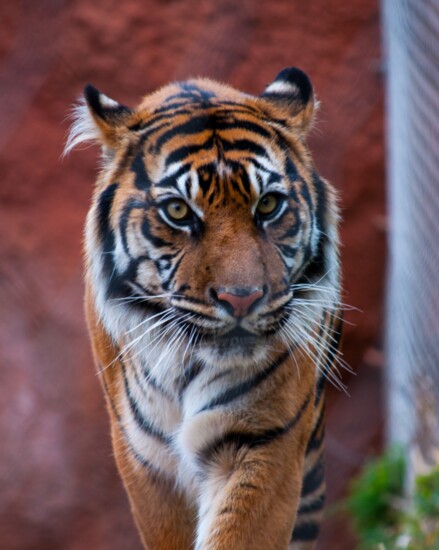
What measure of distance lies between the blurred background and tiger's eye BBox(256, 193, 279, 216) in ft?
6.79

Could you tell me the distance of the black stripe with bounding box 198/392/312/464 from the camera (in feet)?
6.92

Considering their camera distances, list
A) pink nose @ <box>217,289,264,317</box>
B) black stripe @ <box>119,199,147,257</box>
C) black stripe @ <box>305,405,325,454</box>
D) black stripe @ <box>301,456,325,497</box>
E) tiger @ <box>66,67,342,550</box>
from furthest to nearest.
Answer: black stripe @ <box>301,456,325,497</box> < black stripe @ <box>305,405,325,454</box> < black stripe @ <box>119,199,147,257</box> < tiger @ <box>66,67,342,550</box> < pink nose @ <box>217,289,264,317</box>

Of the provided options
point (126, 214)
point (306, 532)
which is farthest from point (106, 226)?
point (306, 532)

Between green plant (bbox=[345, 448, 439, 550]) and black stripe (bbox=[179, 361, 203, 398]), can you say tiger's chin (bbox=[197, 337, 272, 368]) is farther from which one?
green plant (bbox=[345, 448, 439, 550])

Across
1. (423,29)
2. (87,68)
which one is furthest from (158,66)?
(423,29)

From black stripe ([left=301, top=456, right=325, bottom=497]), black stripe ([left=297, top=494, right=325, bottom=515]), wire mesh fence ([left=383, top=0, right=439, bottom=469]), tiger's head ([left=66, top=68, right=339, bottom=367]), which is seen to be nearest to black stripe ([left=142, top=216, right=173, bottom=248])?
tiger's head ([left=66, top=68, right=339, bottom=367])

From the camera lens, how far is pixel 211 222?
6.39 feet

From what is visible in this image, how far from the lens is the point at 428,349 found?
3.85 meters

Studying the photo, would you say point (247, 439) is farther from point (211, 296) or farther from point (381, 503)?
point (381, 503)

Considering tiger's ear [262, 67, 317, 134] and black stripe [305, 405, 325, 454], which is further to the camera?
black stripe [305, 405, 325, 454]

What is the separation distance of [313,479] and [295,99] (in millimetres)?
1291

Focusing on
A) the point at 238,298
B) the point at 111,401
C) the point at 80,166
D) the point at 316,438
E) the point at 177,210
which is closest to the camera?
the point at 238,298

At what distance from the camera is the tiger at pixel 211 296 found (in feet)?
6.44

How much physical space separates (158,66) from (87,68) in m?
0.34
